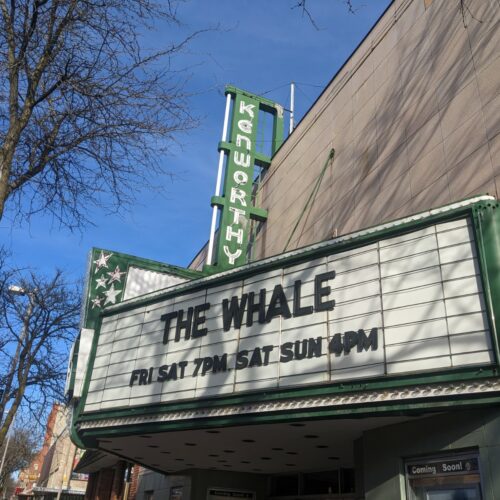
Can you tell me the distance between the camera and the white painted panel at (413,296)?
6.30m

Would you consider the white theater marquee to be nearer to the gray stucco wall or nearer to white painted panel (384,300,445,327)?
white painted panel (384,300,445,327)

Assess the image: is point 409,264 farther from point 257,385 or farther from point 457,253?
point 257,385

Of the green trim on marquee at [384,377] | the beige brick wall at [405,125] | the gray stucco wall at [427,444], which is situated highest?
the beige brick wall at [405,125]

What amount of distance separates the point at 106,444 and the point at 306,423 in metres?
4.45

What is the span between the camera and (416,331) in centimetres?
626

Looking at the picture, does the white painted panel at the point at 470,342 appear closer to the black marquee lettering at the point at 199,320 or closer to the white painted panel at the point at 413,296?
the white painted panel at the point at 413,296

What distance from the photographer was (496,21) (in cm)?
816

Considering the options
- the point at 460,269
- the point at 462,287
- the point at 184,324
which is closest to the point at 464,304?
the point at 462,287

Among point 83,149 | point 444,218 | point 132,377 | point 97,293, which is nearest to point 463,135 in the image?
point 444,218

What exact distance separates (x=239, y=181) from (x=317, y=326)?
352 inches

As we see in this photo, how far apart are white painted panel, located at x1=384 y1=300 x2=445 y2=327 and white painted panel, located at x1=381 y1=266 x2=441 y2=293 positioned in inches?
10.4

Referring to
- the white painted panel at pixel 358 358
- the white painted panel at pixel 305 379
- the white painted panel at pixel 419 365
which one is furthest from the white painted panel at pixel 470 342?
the white painted panel at pixel 305 379

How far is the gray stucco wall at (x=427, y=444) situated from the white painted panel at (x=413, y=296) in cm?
129

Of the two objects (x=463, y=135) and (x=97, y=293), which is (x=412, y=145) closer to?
(x=463, y=135)
